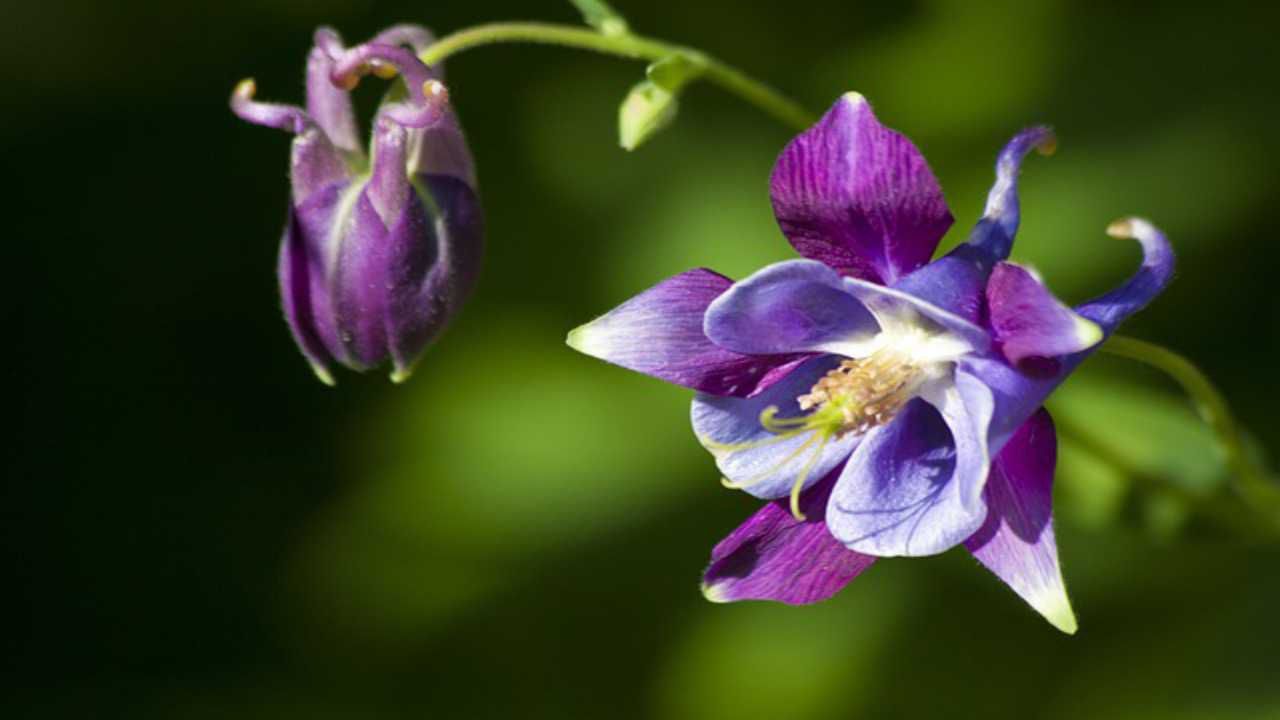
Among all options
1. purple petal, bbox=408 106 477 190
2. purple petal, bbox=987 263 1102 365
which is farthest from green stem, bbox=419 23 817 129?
purple petal, bbox=987 263 1102 365

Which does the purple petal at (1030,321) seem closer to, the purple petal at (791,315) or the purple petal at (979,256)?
the purple petal at (979,256)

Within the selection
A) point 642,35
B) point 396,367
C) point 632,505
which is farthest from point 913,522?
point 642,35

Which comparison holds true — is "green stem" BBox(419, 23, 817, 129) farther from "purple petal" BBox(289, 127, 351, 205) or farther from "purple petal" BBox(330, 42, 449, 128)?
"purple petal" BBox(289, 127, 351, 205)

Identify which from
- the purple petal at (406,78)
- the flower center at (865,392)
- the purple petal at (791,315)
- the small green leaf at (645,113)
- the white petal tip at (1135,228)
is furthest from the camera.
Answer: the small green leaf at (645,113)

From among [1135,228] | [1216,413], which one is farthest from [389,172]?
[1216,413]

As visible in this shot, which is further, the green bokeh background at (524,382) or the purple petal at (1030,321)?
the green bokeh background at (524,382)

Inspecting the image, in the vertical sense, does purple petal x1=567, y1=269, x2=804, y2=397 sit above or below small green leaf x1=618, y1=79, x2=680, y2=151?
below

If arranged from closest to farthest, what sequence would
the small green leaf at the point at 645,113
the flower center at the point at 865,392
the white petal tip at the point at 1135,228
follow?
the white petal tip at the point at 1135,228, the flower center at the point at 865,392, the small green leaf at the point at 645,113

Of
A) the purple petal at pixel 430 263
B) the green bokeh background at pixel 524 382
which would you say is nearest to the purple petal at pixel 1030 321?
the purple petal at pixel 430 263
